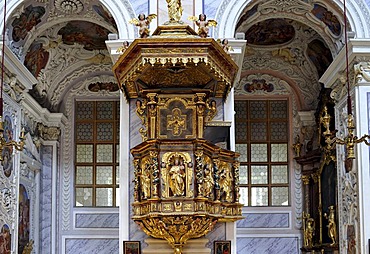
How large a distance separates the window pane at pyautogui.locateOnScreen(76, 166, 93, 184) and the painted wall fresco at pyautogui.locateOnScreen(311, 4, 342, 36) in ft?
21.5

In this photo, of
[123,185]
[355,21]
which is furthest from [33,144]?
[355,21]

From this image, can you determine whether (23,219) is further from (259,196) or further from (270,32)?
(270,32)

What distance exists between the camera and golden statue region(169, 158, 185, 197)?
35.2 feet

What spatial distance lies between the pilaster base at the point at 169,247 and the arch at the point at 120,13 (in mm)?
3376

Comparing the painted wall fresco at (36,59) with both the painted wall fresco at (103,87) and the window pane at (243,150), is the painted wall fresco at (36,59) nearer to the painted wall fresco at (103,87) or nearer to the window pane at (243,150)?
the painted wall fresco at (103,87)

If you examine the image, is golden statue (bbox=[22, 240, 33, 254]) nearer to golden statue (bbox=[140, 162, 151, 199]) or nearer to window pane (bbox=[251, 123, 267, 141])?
golden statue (bbox=[140, 162, 151, 199])

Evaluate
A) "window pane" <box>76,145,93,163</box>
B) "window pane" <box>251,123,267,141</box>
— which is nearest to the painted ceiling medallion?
"window pane" <box>76,145,93,163</box>

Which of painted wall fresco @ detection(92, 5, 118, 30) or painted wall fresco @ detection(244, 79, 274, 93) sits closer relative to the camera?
painted wall fresco @ detection(92, 5, 118, 30)

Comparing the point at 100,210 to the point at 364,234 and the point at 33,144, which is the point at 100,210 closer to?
the point at 33,144

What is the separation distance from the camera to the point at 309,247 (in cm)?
1562

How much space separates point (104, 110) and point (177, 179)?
6.81m

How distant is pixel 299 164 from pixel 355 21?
16.2 ft

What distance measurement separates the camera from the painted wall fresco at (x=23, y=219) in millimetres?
14753

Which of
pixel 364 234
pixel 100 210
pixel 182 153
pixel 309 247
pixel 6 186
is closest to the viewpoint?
pixel 182 153
